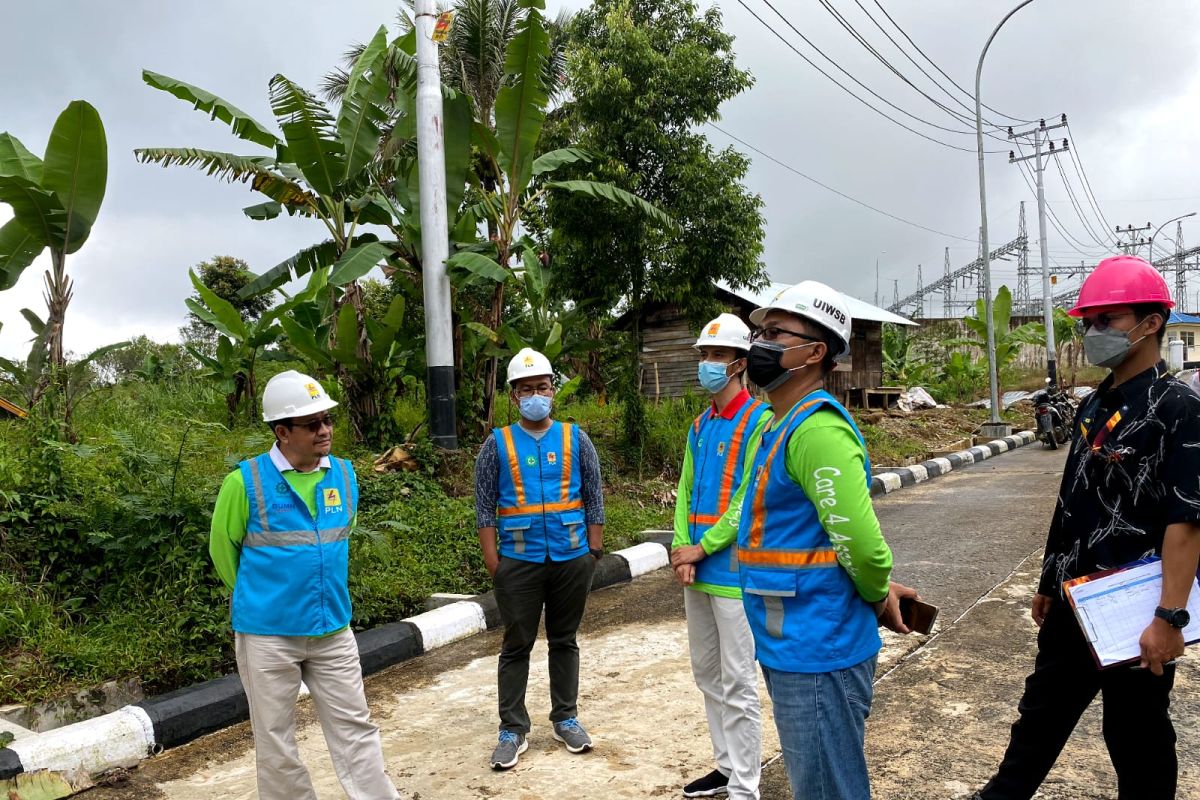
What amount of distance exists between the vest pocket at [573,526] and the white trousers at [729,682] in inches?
27.3

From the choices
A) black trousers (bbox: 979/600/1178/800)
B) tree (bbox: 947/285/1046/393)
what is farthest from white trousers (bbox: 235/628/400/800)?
tree (bbox: 947/285/1046/393)

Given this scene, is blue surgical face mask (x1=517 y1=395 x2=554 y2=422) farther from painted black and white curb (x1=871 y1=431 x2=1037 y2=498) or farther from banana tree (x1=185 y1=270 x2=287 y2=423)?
painted black and white curb (x1=871 y1=431 x2=1037 y2=498)

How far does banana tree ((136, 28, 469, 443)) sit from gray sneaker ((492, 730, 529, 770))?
16.5ft

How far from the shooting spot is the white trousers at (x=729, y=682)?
128 inches

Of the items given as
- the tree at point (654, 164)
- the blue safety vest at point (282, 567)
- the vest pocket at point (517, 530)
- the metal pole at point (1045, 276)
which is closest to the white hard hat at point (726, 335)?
the vest pocket at point (517, 530)

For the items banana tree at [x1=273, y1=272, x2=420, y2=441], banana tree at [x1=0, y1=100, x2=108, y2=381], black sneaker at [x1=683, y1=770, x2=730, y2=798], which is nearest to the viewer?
black sneaker at [x1=683, y1=770, x2=730, y2=798]

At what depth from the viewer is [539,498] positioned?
4.04 metres

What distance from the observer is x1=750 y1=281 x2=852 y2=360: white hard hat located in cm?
239

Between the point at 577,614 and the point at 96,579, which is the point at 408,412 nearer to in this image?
the point at 96,579

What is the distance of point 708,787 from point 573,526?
47.5 inches

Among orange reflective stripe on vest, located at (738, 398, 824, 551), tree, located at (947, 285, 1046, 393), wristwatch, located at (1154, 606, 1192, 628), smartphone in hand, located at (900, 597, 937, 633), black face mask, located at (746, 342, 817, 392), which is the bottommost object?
wristwatch, located at (1154, 606, 1192, 628)

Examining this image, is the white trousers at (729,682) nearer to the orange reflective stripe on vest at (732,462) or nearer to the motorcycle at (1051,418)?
the orange reflective stripe on vest at (732,462)

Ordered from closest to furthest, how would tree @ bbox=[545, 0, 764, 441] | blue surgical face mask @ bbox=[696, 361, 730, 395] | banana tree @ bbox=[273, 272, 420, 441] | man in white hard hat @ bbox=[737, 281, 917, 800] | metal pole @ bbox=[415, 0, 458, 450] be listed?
man in white hard hat @ bbox=[737, 281, 917, 800], blue surgical face mask @ bbox=[696, 361, 730, 395], banana tree @ bbox=[273, 272, 420, 441], metal pole @ bbox=[415, 0, 458, 450], tree @ bbox=[545, 0, 764, 441]

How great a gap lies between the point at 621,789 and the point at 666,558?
4511 millimetres
